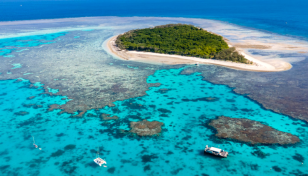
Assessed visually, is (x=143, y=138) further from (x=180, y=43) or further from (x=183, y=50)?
(x=180, y=43)

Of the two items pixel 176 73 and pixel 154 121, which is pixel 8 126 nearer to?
pixel 154 121

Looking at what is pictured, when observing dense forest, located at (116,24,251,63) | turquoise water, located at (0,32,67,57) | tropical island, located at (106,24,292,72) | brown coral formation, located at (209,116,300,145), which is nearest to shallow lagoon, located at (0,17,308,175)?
brown coral formation, located at (209,116,300,145)

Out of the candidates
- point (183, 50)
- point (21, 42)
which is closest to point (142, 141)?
point (183, 50)

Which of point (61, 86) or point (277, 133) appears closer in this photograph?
point (277, 133)

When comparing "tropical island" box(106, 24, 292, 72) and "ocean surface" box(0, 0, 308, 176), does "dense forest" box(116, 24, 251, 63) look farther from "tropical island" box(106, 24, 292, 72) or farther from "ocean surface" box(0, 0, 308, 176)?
"ocean surface" box(0, 0, 308, 176)

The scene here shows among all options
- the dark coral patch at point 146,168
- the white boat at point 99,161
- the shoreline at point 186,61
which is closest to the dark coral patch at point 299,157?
the dark coral patch at point 146,168

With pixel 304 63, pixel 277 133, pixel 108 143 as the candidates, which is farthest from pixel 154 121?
pixel 304 63
